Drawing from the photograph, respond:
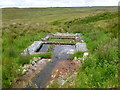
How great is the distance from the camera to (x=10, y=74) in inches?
206

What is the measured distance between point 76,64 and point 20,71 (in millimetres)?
2653

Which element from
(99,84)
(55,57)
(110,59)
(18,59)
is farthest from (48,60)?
(99,84)

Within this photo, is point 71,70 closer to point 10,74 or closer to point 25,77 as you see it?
point 25,77

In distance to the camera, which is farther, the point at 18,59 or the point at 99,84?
the point at 18,59

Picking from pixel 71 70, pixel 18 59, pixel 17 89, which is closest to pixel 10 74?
pixel 17 89

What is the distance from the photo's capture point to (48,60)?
25.0 feet

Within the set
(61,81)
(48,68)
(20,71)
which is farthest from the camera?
(48,68)

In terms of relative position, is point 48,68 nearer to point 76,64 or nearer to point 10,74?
point 76,64

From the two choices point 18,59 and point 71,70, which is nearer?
point 71,70

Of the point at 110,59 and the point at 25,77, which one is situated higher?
the point at 110,59

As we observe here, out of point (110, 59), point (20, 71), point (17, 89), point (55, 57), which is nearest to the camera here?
point (17, 89)

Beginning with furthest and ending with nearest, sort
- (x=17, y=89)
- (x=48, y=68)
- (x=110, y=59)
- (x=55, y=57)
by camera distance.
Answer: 1. (x=55, y=57)
2. (x=48, y=68)
3. (x=110, y=59)
4. (x=17, y=89)

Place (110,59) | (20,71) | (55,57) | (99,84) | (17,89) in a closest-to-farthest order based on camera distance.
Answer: (99,84) < (17,89) < (20,71) < (110,59) < (55,57)

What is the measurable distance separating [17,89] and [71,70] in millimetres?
2428
